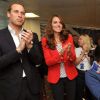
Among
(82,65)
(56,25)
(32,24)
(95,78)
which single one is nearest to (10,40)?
(56,25)

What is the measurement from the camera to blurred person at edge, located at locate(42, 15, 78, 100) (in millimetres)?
2883

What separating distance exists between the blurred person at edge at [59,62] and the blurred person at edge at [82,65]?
22 cm

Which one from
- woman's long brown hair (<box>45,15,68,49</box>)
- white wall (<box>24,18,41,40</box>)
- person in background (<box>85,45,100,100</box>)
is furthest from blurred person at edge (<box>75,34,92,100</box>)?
white wall (<box>24,18,41,40</box>)

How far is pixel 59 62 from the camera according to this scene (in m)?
2.88

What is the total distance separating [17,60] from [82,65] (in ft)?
3.89

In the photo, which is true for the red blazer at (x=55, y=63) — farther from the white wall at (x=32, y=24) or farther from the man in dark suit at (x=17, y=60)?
the white wall at (x=32, y=24)

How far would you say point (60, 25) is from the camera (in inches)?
119

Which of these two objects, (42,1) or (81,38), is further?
(42,1)

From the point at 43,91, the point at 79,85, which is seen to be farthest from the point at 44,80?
the point at 79,85

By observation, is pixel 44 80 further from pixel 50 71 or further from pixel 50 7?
pixel 50 7

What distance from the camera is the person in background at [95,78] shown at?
2846 millimetres

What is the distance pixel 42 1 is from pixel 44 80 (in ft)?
10.2

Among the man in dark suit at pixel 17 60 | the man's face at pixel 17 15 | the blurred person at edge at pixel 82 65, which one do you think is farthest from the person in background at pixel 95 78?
the man's face at pixel 17 15

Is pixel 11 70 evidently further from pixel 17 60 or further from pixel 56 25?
pixel 56 25
